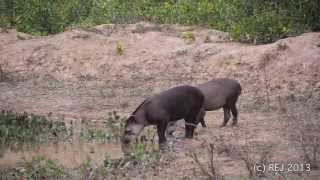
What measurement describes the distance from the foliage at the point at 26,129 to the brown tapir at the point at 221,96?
235 cm

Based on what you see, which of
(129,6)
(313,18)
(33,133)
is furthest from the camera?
(129,6)

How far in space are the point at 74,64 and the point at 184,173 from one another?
31.2ft

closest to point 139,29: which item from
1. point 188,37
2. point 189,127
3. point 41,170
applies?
point 188,37

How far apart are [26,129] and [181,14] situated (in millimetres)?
9371

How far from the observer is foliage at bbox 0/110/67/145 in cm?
1088

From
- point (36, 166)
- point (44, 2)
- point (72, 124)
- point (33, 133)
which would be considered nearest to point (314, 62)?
point (72, 124)

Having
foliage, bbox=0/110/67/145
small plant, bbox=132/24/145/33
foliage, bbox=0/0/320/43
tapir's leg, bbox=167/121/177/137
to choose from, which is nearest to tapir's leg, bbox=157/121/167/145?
tapir's leg, bbox=167/121/177/137

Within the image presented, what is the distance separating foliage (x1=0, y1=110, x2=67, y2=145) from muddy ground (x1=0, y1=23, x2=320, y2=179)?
1.28m

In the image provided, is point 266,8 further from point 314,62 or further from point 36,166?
point 36,166

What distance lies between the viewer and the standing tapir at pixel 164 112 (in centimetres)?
1029

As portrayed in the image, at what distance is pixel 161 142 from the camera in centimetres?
1020

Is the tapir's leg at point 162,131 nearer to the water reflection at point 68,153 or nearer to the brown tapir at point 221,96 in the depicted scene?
the water reflection at point 68,153

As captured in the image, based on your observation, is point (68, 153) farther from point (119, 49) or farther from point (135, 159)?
point (119, 49)

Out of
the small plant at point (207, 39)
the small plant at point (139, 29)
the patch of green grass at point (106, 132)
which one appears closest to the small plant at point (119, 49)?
the small plant at point (139, 29)
